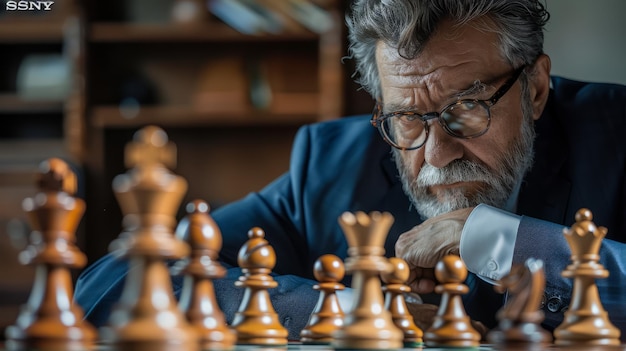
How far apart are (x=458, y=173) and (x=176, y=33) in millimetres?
2097

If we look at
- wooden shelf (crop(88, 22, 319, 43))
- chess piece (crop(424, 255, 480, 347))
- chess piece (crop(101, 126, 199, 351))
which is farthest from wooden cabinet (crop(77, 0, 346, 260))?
chess piece (crop(101, 126, 199, 351))

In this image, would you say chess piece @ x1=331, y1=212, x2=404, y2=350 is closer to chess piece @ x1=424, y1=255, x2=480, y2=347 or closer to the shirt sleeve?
chess piece @ x1=424, y1=255, x2=480, y2=347

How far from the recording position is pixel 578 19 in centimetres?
385

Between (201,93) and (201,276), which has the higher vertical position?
(201,93)

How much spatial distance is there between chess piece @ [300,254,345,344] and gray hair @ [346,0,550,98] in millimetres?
952

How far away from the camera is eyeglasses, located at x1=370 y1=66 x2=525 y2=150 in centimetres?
197

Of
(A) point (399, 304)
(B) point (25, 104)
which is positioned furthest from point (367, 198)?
(B) point (25, 104)

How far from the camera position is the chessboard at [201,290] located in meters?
0.81

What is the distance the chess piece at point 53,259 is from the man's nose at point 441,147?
1.18m

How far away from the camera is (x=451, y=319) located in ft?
3.56

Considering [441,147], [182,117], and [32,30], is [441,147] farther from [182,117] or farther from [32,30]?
[32,30]

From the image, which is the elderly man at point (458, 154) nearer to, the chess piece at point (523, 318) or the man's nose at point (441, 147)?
the man's nose at point (441, 147)

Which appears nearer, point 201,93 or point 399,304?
point 399,304

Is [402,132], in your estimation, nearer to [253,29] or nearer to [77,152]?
[253,29]
